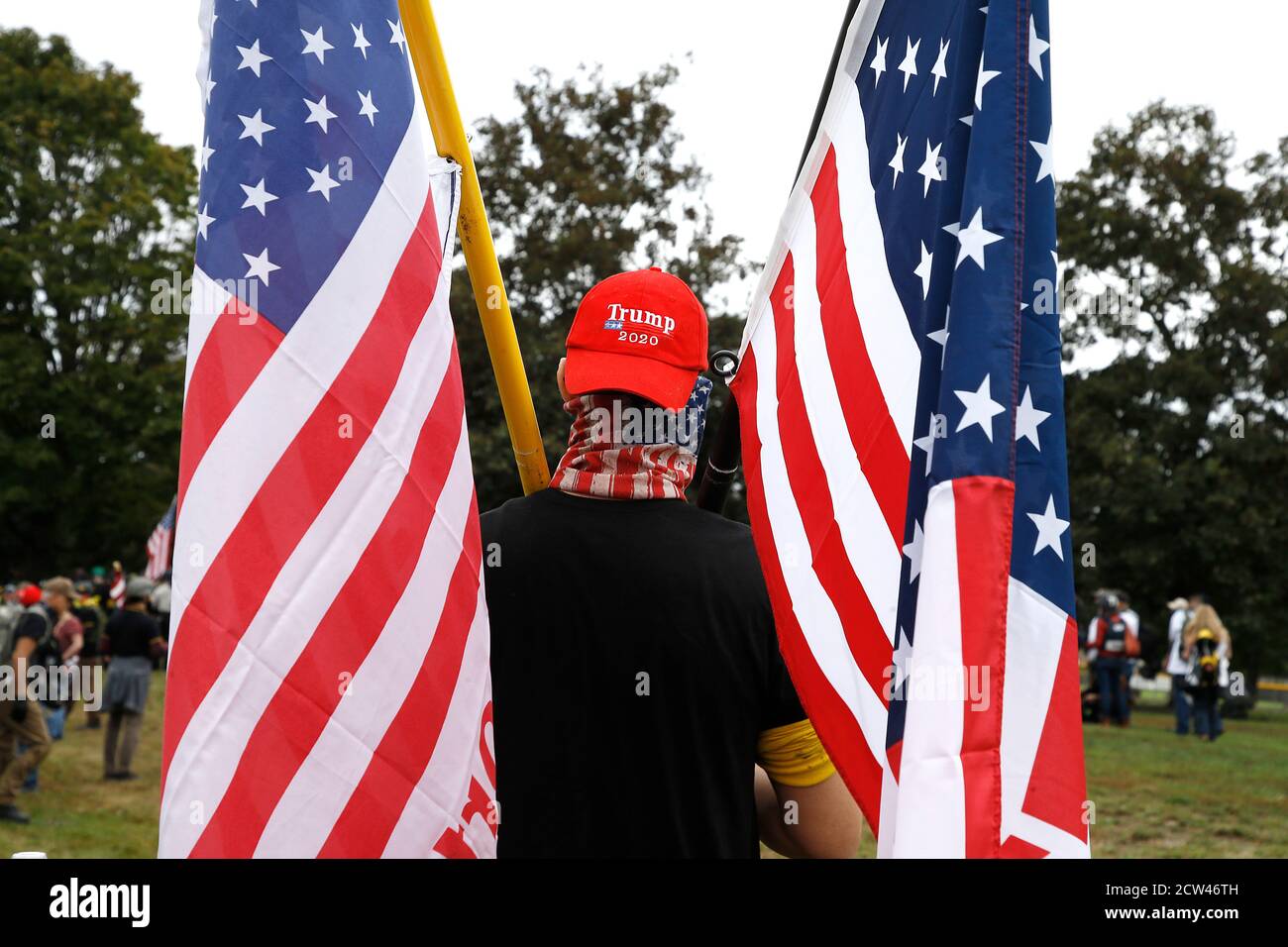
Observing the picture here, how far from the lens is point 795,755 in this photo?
240 centimetres

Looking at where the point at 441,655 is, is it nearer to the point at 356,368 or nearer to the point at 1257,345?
the point at 356,368

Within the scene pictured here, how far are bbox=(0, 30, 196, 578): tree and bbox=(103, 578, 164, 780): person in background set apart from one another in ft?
69.3

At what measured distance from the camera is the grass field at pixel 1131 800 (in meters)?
9.40

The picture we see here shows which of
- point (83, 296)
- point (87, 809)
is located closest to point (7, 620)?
point (87, 809)

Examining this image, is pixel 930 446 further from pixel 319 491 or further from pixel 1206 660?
pixel 1206 660

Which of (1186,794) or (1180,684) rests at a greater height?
(1180,684)

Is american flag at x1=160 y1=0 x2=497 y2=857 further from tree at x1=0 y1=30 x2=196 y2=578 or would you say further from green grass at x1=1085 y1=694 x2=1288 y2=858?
tree at x1=0 y1=30 x2=196 y2=578

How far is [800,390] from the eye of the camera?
8.34 ft

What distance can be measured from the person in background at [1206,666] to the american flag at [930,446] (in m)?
15.0

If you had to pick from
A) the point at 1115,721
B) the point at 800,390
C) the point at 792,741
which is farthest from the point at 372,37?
the point at 1115,721

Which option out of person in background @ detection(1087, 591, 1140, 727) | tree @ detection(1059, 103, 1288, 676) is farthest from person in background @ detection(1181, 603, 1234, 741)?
tree @ detection(1059, 103, 1288, 676)

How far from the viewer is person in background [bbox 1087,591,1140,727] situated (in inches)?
672

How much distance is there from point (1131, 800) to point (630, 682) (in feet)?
33.2

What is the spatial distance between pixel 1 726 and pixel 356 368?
973cm
